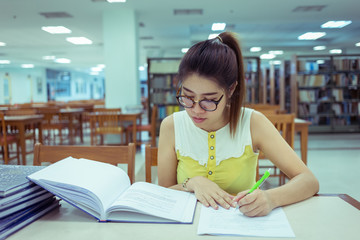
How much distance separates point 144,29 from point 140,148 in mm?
3948

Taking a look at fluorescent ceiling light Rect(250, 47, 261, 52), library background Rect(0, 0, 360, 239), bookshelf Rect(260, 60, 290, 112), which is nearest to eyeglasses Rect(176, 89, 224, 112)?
library background Rect(0, 0, 360, 239)

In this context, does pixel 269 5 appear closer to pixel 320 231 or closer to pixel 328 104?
pixel 328 104

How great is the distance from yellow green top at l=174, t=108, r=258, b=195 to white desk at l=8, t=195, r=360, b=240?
1.01 ft

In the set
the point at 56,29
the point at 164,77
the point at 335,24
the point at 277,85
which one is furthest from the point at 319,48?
the point at 56,29

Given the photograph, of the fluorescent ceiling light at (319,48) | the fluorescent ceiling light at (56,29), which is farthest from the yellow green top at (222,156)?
the fluorescent ceiling light at (319,48)

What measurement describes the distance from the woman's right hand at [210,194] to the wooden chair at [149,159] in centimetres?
36

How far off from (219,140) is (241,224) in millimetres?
433

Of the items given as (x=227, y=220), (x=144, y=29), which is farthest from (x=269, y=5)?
(x=227, y=220)

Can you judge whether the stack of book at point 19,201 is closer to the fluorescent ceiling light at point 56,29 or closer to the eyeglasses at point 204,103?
the eyeglasses at point 204,103

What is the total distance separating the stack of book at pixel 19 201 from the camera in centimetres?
69

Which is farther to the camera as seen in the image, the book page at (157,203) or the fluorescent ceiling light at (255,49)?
the fluorescent ceiling light at (255,49)

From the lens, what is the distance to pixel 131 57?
6121mm

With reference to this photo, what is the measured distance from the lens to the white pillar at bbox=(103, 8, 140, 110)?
6.12 metres

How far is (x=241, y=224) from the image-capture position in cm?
72
